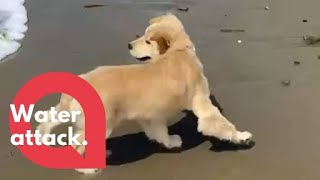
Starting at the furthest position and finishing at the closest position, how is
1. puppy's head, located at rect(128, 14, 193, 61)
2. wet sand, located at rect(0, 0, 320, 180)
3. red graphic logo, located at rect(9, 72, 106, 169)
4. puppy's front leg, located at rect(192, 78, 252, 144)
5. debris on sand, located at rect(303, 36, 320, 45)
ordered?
debris on sand, located at rect(303, 36, 320, 45)
puppy's head, located at rect(128, 14, 193, 61)
puppy's front leg, located at rect(192, 78, 252, 144)
wet sand, located at rect(0, 0, 320, 180)
red graphic logo, located at rect(9, 72, 106, 169)

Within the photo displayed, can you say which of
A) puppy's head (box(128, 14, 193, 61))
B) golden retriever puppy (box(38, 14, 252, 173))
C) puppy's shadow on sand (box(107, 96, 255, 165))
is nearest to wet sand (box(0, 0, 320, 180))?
puppy's shadow on sand (box(107, 96, 255, 165))

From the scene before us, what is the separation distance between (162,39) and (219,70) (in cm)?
103

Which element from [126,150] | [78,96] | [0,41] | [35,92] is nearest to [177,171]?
[126,150]

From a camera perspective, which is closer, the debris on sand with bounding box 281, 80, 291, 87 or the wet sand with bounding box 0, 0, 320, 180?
the wet sand with bounding box 0, 0, 320, 180

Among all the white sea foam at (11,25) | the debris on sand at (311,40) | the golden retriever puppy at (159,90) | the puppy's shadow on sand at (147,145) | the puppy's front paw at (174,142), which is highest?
the golden retriever puppy at (159,90)

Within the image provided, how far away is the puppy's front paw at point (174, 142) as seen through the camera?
14.7 ft

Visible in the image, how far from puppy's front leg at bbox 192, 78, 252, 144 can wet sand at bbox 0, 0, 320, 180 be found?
4.2 inches

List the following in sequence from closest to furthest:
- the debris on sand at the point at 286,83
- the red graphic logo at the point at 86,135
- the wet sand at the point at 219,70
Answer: the red graphic logo at the point at 86,135, the wet sand at the point at 219,70, the debris on sand at the point at 286,83

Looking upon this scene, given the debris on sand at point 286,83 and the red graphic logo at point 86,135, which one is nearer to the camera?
the red graphic logo at point 86,135

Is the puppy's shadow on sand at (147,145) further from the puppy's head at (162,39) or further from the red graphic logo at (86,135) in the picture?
the puppy's head at (162,39)

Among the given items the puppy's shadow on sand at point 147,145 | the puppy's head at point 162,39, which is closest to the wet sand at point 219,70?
the puppy's shadow on sand at point 147,145

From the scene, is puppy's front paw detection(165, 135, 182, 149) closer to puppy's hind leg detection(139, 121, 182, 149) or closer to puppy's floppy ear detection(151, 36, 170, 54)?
puppy's hind leg detection(139, 121, 182, 149)

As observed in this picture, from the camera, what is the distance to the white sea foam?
19.5 ft

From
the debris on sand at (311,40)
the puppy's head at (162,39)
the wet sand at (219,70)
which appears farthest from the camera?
the debris on sand at (311,40)
